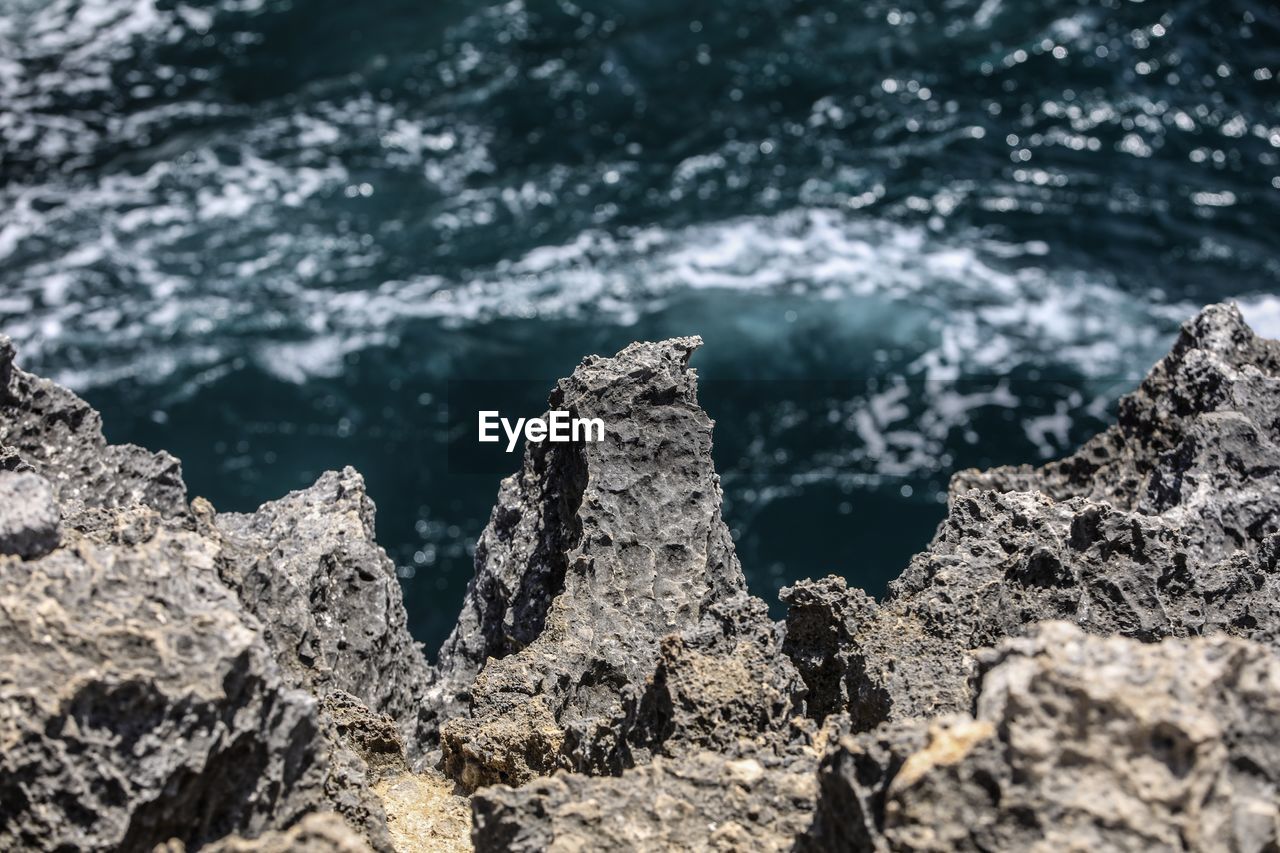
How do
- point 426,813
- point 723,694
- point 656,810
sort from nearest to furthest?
point 656,810, point 723,694, point 426,813

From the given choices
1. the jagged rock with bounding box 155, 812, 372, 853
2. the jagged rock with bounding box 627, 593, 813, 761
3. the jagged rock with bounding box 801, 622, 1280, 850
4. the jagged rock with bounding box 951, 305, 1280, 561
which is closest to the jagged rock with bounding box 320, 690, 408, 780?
the jagged rock with bounding box 627, 593, 813, 761

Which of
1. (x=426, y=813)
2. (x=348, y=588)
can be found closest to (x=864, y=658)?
(x=426, y=813)

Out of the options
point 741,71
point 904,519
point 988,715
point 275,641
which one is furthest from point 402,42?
point 988,715

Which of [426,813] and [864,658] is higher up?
[864,658]

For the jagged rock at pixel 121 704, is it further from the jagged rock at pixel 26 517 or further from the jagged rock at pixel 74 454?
the jagged rock at pixel 74 454

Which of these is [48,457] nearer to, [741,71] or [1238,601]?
[1238,601]

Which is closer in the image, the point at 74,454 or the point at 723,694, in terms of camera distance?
the point at 723,694

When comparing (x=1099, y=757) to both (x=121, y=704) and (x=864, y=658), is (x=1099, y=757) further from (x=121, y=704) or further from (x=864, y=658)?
(x=121, y=704)

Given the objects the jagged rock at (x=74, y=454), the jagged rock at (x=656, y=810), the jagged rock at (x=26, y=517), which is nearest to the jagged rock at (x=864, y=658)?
the jagged rock at (x=656, y=810)
